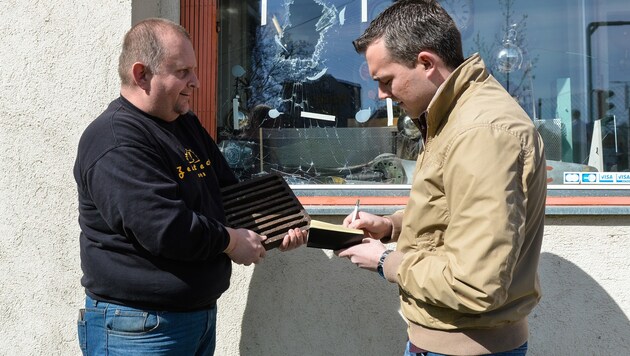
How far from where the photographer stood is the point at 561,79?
3428 mm

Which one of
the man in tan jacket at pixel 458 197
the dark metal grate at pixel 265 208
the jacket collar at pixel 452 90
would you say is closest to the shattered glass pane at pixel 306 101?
the dark metal grate at pixel 265 208

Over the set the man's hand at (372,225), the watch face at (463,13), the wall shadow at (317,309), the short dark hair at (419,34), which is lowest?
the wall shadow at (317,309)

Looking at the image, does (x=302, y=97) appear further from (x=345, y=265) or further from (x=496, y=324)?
(x=496, y=324)

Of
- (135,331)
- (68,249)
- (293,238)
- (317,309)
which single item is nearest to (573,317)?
(317,309)

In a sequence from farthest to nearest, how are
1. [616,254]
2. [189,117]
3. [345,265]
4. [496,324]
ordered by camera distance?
1. [345,265]
2. [616,254]
3. [189,117]
4. [496,324]

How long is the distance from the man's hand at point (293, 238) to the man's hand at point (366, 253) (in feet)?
1.18

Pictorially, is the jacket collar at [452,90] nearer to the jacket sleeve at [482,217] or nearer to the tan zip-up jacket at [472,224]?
the tan zip-up jacket at [472,224]

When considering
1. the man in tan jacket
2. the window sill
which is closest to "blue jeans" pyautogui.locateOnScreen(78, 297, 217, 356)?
the man in tan jacket

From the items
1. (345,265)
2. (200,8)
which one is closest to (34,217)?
(200,8)

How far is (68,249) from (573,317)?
260 cm

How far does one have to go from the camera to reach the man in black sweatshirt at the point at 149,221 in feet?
7.40

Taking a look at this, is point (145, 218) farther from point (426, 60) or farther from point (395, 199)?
point (395, 199)

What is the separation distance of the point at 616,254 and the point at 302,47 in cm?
194

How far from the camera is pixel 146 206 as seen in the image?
2221mm
